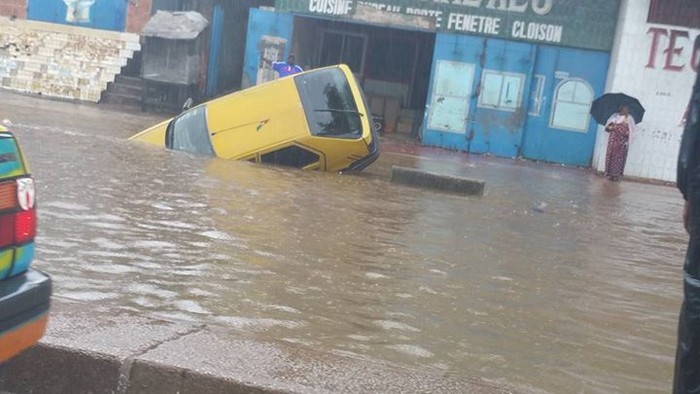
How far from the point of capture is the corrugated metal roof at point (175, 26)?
Result: 23453 mm

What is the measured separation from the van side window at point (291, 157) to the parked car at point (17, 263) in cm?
937

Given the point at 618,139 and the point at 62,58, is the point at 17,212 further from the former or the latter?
the point at 62,58

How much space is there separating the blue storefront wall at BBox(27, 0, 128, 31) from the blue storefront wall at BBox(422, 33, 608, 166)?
9.67 meters

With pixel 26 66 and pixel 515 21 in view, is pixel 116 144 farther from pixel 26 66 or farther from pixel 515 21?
pixel 26 66

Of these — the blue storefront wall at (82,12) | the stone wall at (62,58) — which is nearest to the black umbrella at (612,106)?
the stone wall at (62,58)

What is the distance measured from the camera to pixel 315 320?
5.16m

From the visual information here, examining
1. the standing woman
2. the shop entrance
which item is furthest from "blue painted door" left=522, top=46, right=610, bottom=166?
the shop entrance

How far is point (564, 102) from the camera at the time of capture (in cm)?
2127

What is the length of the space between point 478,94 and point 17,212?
19.2 m

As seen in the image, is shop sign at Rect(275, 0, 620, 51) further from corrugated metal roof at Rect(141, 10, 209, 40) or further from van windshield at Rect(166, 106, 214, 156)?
van windshield at Rect(166, 106, 214, 156)

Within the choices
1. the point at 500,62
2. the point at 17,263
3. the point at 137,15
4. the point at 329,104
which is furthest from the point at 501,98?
the point at 17,263

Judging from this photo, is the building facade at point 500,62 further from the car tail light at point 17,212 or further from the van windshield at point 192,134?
the car tail light at point 17,212

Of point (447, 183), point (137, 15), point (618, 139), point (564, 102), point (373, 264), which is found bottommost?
point (373, 264)

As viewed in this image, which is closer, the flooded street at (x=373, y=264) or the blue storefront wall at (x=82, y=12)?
the flooded street at (x=373, y=264)
